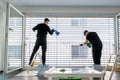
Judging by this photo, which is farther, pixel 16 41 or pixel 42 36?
pixel 16 41

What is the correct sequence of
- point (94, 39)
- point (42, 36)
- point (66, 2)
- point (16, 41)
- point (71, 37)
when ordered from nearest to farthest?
point (42, 36) < point (94, 39) < point (16, 41) < point (66, 2) < point (71, 37)

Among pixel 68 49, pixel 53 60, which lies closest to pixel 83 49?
pixel 68 49

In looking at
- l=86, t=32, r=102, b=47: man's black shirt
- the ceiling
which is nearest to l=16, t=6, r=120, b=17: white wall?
the ceiling

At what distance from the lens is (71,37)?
266 inches

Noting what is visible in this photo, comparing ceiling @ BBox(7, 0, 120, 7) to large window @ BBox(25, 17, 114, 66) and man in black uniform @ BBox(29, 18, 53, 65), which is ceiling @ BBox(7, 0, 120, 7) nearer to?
large window @ BBox(25, 17, 114, 66)

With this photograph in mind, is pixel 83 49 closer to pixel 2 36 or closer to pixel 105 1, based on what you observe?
pixel 105 1

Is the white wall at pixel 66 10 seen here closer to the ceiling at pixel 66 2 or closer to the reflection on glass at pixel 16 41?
the ceiling at pixel 66 2

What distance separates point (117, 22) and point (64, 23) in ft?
5.47

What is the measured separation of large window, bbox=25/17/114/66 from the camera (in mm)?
6695

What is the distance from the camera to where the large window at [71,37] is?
670 centimetres

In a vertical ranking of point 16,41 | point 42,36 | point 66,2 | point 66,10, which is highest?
point 66,2

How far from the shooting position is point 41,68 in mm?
4832

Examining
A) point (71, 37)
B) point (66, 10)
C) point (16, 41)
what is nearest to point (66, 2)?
point (66, 10)

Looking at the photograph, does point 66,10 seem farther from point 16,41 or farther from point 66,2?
point 16,41
